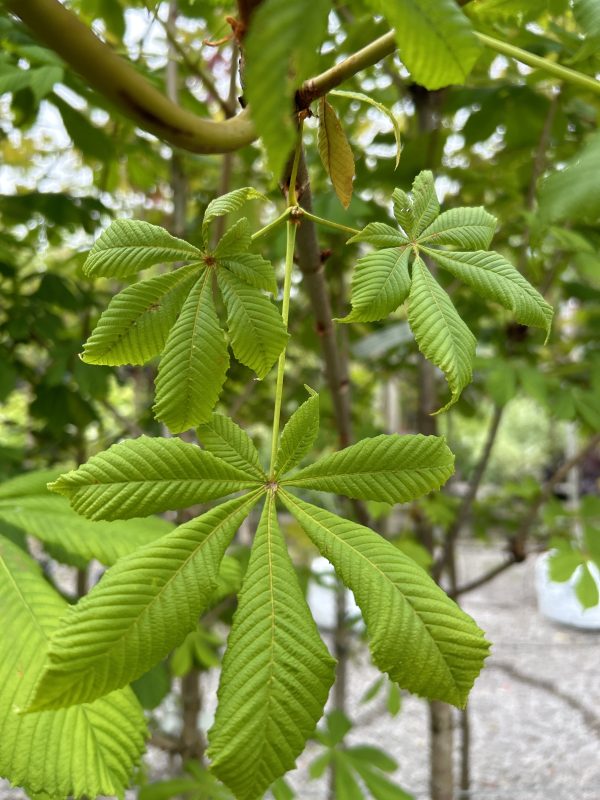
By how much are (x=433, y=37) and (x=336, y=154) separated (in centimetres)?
19

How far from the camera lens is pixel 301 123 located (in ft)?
1.45

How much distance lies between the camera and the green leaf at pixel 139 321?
429 millimetres

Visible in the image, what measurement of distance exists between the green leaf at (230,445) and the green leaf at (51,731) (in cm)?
20

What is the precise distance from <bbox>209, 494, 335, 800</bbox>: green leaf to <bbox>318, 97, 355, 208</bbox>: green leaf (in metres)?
0.27

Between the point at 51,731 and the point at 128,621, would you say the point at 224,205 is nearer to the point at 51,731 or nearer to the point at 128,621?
Answer: the point at 128,621

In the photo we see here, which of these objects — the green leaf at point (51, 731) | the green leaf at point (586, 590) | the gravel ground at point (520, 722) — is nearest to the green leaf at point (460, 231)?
the green leaf at point (51, 731)

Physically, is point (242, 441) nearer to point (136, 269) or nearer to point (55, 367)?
point (136, 269)

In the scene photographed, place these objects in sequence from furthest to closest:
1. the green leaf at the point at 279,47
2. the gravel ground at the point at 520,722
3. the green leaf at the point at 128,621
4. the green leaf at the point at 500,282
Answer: the gravel ground at the point at 520,722 → the green leaf at the point at 500,282 → the green leaf at the point at 128,621 → the green leaf at the point at 279,47

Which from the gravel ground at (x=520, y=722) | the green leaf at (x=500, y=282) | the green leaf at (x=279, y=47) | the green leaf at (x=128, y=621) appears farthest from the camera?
the gravel ground at (x=520, y=722)

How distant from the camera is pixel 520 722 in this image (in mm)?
3320

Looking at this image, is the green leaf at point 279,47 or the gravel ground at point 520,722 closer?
the green leaf at point 279,47

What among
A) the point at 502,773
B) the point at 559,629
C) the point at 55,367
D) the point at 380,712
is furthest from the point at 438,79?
the point at 559,629

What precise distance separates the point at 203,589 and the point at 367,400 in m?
1.95

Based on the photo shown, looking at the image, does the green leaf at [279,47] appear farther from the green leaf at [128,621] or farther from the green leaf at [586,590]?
the green leaf at [586,590]
